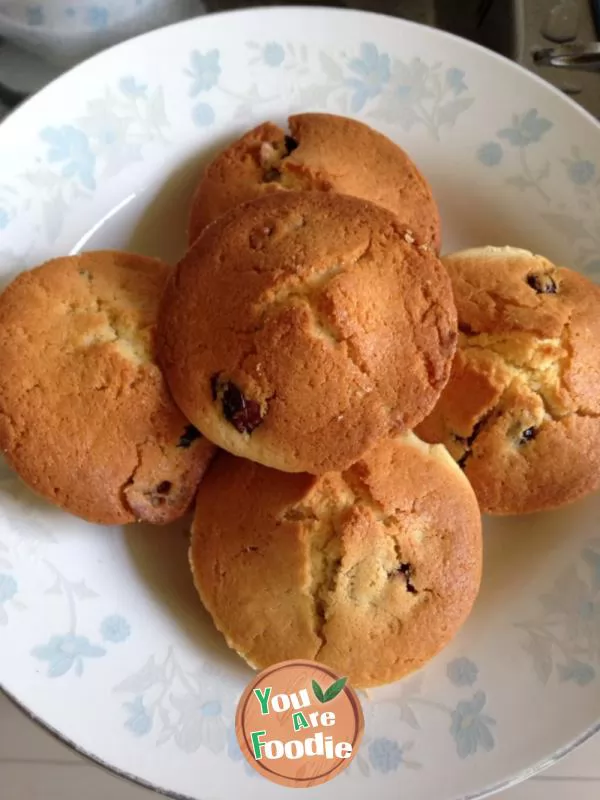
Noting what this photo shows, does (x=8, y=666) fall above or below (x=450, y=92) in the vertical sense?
below

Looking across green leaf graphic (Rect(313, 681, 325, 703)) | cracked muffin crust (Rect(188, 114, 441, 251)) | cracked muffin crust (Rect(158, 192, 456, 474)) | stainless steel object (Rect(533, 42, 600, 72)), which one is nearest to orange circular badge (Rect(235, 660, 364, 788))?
green leaf graphic (Rect(313, 681, 325, 703))

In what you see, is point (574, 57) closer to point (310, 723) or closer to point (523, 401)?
point (523, 401)

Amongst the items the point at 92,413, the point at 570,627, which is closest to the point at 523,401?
the point at 570,627

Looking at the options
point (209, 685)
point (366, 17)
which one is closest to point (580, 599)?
point (209, 685)

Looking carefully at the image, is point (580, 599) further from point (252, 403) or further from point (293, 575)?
point (252, 403)

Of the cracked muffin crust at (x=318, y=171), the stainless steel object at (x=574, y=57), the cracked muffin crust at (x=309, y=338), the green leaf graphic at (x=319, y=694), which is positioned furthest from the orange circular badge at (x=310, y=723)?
the stainless steel object at (x=574, y=57)

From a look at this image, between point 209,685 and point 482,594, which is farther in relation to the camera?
point 482,594

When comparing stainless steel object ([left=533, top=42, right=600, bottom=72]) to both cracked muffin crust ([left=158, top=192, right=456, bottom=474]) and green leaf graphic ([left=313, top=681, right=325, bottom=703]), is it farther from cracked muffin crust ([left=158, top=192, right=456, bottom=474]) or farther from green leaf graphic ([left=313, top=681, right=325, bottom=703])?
green leaf graphic ([left=313, top=681, right=325, bottom=703])
